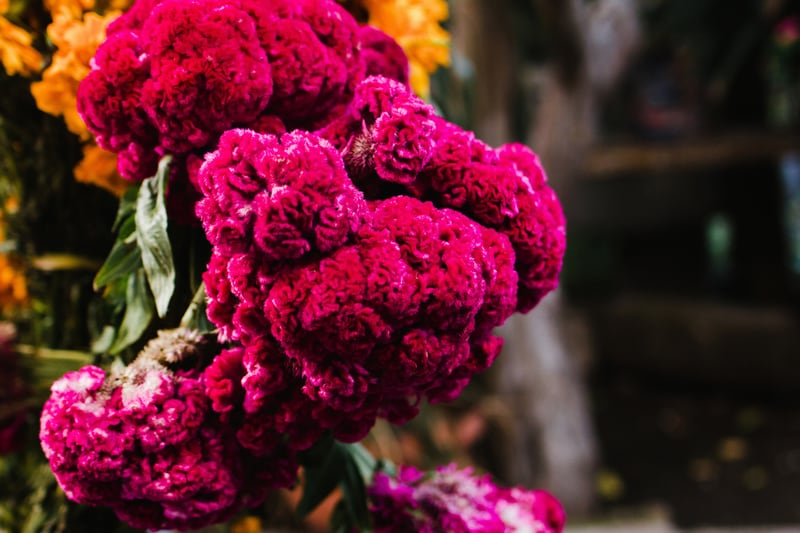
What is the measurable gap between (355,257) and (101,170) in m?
0.31

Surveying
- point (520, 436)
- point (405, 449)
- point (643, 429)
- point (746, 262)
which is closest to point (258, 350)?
point (405, 449)

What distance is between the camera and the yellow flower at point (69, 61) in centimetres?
→ 64

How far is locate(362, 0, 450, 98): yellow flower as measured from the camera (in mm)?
798

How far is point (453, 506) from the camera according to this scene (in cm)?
68

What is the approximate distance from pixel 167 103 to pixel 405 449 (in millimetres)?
1927

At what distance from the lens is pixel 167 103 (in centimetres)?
54

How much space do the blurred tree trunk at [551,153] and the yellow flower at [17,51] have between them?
73.7 inches

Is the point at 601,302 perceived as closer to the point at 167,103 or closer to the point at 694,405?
the point at 694,405

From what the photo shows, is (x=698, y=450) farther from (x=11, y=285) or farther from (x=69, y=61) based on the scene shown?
(x=69, y=61)

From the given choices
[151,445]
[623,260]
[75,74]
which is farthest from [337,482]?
[623,260]

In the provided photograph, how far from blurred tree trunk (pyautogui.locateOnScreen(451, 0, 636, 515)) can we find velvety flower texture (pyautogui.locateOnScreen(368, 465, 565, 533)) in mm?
1896

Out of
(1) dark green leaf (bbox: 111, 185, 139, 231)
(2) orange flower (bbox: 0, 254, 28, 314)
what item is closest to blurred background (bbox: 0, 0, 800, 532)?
(2) orange flower (bbox: 0, 254, 28, 314)

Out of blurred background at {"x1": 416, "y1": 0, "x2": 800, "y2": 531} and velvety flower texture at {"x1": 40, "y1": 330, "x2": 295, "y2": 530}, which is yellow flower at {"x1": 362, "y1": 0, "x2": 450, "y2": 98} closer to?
velvety flower texture at {"x1": 40, "y1": 330, "x2": 295, "y2": 530}

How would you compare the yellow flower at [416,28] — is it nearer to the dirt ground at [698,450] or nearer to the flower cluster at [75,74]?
the flower cluster at [75,74]
